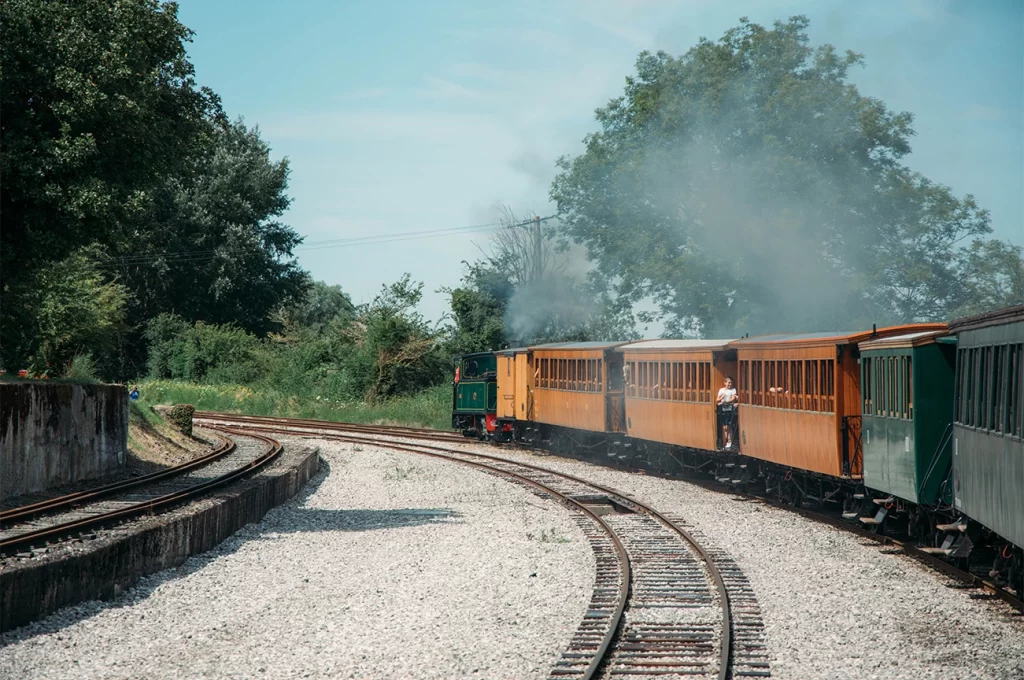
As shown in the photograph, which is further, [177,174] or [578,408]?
[578,408]

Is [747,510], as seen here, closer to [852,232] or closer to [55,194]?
[55,194]

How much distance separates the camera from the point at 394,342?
46.5 meters

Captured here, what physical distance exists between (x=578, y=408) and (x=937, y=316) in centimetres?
1726

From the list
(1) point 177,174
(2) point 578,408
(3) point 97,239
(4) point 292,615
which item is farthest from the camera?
(2) point 578,408

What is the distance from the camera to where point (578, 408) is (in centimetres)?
2819

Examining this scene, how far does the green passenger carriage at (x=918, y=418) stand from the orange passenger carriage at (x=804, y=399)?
1.61 m

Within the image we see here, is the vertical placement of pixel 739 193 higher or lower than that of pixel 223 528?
higher

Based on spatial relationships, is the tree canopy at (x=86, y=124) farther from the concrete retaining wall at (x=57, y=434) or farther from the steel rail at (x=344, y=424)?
the steel rail at (x=344, y=424)

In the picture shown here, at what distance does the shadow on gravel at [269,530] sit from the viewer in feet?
33.3

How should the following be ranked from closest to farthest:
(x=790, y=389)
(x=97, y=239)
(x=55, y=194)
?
(x=55, y=194), (x=97, y=239), (x=790, y=389)

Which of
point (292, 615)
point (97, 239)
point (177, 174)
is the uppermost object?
point (177, 174)

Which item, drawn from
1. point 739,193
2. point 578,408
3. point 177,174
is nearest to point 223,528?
point 177,174

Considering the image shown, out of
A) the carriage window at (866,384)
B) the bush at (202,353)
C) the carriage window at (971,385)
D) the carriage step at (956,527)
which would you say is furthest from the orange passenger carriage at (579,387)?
the bush at (202,353)

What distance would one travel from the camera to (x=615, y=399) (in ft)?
86.5
